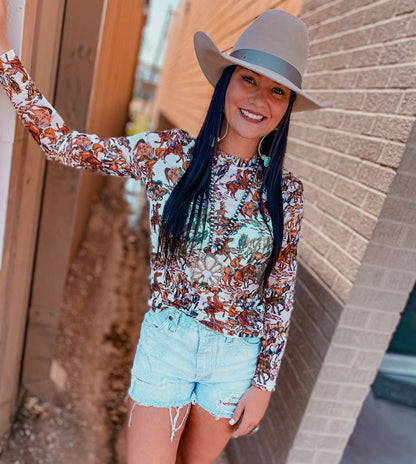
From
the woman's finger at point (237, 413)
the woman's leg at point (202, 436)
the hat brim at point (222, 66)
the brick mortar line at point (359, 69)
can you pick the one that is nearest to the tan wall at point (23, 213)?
the hat brim at point (222, 66)

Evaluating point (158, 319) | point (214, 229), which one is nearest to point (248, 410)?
point (158, 319)

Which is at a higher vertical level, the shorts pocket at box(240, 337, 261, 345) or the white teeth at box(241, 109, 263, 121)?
the white teeth at box(241, 109, 263, 121)

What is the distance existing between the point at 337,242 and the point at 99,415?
1940mm

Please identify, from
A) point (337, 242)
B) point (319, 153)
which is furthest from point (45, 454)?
point (319, 153)

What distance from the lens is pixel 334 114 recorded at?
7.82ft

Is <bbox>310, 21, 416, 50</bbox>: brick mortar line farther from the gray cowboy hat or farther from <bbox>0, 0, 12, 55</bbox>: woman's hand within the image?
<bbox>0, 0, 12, 55</bbox>: woman's hand

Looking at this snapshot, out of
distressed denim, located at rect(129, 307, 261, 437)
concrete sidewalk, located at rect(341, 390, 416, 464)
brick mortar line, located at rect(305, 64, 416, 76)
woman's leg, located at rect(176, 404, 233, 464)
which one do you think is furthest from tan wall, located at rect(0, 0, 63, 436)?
concrete sidewalk, located at rect(341, 390, 416, 464)

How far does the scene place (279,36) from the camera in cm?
153

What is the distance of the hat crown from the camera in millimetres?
1528

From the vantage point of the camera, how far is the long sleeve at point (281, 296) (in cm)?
163

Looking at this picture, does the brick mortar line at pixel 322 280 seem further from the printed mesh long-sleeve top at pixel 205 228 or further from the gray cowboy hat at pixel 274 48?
the gray cowboy hat at pixel 274 48

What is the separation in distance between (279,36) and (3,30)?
2.88ft

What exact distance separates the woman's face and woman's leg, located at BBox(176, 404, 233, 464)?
1.01 meters

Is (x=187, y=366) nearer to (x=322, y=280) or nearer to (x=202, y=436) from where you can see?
(x=202, y=436)
